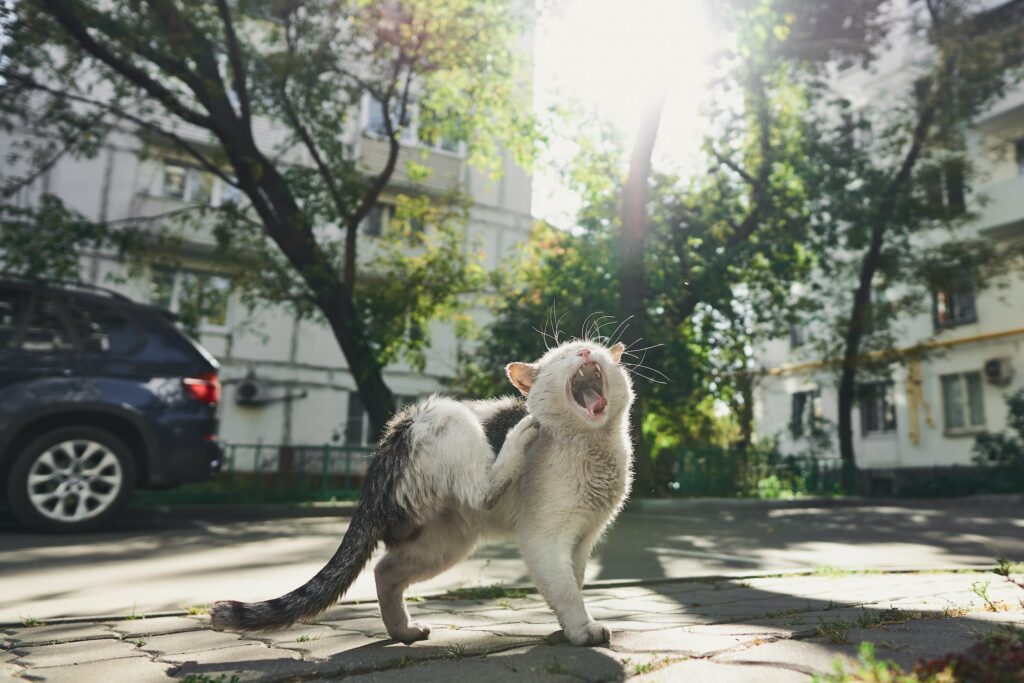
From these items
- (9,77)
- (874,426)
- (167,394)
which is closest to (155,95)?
(9,77)

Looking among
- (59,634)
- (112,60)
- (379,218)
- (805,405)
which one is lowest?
(59,634)

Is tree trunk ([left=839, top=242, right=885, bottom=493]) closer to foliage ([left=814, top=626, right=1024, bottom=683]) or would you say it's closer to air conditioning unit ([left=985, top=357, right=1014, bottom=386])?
air conditioning unit ([left=985, top=357, right=1014, bottom=386])

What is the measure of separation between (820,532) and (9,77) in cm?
1338

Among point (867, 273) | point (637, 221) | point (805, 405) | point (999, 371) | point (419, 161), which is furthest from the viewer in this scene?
point (805, 405)

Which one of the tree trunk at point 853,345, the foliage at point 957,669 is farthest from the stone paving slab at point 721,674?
the tree trunk at point 853,345

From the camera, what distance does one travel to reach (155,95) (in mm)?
11398

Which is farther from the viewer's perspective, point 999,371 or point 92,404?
point 999,371

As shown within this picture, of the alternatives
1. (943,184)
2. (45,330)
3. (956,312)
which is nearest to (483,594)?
(45,330)

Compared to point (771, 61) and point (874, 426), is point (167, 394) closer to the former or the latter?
point (771, 61)

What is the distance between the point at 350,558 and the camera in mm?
3127

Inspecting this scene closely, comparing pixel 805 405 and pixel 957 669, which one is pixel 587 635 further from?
pixel 805 405

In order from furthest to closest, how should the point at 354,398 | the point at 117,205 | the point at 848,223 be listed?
1. the point at 354,398
2. the point at 117,205
3. the point at 848,223

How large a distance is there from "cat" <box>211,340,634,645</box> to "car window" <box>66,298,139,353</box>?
→ 5.76 m

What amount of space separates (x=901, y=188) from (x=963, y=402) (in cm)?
988
